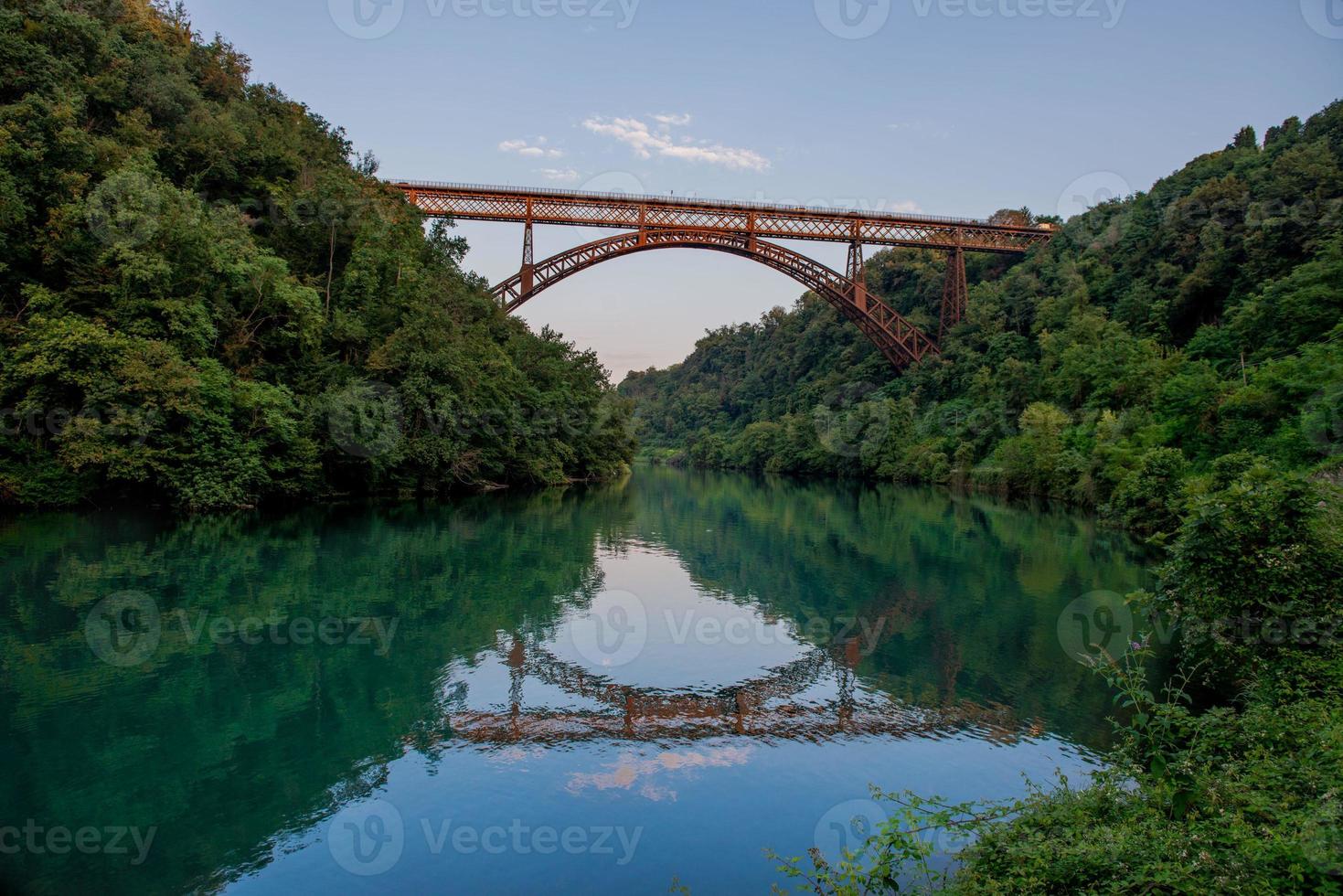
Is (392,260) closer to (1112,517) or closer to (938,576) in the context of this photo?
(938,576)

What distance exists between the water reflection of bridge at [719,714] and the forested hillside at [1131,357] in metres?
10.6

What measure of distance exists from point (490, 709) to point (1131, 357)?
28.1 m

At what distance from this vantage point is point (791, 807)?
5.54m

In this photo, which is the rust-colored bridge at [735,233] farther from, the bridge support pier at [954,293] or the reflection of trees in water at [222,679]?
the reflection of trees in water at [222,679]

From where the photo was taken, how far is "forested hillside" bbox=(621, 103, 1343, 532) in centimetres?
1852

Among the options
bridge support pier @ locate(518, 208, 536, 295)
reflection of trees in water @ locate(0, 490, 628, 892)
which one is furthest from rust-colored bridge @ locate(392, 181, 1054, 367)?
reflection of trees in water @ locate(0, 490, 628, 892)

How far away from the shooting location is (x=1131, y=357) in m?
28.2

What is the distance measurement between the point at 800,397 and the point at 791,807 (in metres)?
57.3

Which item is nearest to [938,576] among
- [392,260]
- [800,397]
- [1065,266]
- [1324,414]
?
[1324,414]

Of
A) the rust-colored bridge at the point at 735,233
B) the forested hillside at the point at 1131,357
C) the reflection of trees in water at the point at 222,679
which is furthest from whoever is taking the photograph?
the rust-colored bridge at the point at 735,233

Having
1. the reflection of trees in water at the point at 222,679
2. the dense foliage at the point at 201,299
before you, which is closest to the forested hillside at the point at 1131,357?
the reflection of trees in water at the point at 222,679

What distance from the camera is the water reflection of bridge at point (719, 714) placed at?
271 inches

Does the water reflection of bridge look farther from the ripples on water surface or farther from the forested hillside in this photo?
the forested hillside

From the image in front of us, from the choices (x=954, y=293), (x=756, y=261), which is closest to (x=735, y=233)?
(x=756, y=261)
